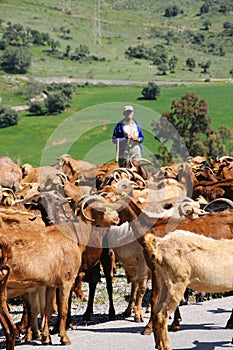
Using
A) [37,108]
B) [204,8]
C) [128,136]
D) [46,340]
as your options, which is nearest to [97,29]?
[204,8]

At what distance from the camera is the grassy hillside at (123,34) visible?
105312mm

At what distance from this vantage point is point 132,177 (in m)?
17.1

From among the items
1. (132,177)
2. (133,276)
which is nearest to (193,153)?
(132,177)

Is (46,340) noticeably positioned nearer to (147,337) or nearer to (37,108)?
(147,337)

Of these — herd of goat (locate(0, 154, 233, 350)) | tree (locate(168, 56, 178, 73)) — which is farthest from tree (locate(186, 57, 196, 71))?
herd of goat (locate(0, 154, 233, 350))

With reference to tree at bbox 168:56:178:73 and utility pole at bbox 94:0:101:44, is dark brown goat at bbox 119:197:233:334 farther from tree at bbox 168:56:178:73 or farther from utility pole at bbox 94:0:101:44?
utility pole at bbox 94:0:101:44

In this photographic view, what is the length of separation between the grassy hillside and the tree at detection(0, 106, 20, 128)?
28.9m

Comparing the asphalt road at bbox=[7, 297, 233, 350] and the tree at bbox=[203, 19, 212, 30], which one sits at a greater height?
the tree at bbox=[203, 19, 212, 30]

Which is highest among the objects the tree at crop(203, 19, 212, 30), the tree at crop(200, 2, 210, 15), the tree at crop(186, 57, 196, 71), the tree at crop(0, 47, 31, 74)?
the tree at crop(200, 2, 210, 15)

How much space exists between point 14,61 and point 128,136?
8218 centimetres

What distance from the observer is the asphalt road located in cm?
948

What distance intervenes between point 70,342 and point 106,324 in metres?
1.19

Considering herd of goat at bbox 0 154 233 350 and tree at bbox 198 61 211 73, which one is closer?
herd of goat at bbox 0 154 233 350

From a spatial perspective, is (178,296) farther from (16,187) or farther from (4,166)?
(4,166)
